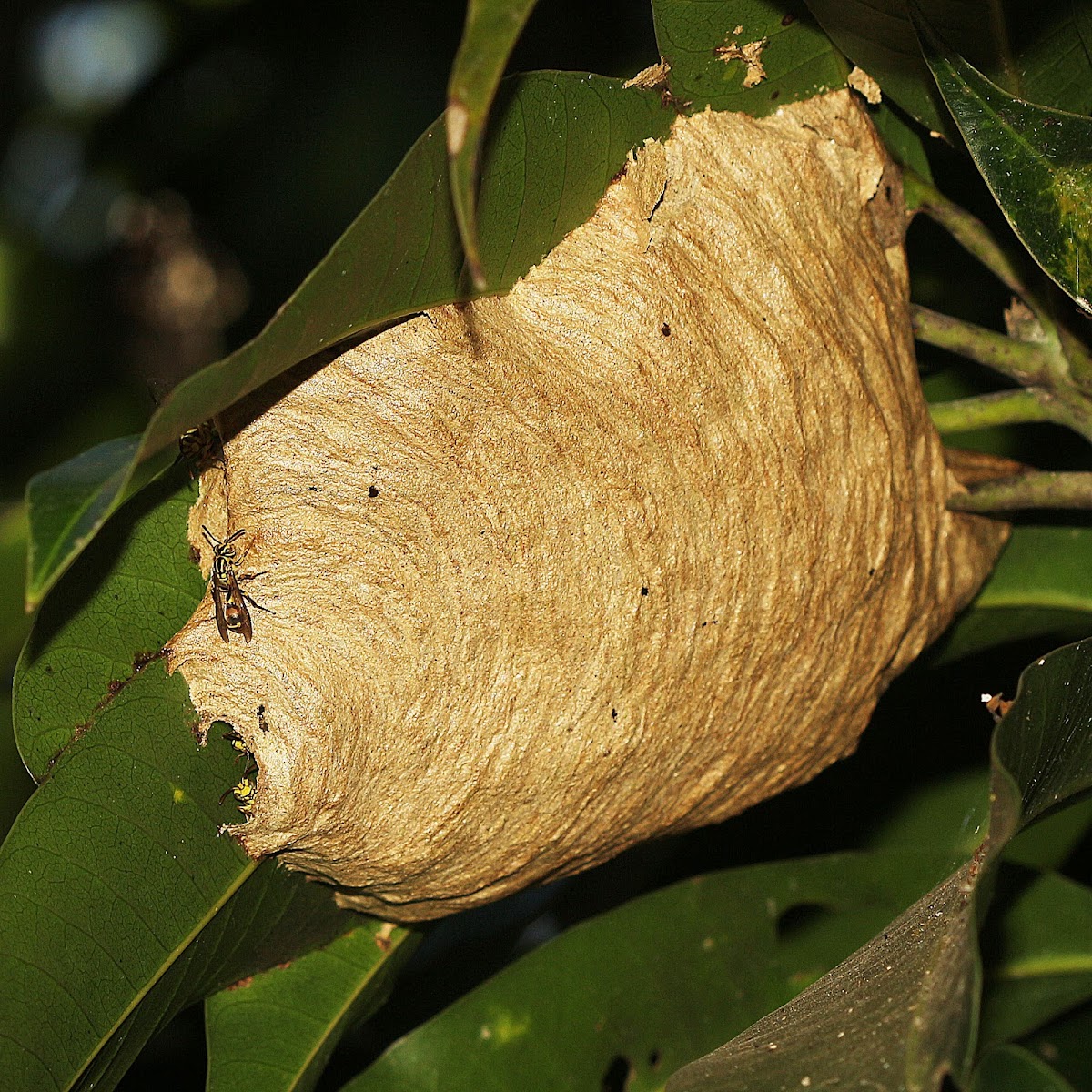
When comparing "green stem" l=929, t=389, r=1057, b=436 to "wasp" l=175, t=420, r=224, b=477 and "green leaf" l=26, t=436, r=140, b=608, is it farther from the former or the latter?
"green leaf" l=26, t=436, r=140, b=608

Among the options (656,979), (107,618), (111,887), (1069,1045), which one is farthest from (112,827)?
(1069,1045)

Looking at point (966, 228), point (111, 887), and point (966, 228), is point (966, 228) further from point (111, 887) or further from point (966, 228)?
point (111, 887)

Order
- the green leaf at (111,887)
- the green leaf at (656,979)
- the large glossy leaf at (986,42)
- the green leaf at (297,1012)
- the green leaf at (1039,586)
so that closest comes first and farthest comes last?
the green leaf at (111,887) < the large glossy leaf at (986,42) < the green leaf at (297,1012) < the green leaf at (656,979) < the green leaf at (1039,586)

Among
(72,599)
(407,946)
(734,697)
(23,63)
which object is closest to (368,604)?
(72,599)

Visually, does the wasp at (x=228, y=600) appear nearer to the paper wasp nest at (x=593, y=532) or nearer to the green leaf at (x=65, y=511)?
the paper wasp nest at (x=593, y=532)

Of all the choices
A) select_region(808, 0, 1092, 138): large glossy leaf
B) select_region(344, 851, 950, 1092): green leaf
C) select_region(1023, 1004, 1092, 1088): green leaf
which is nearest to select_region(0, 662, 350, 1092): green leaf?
select_region(344, 851, 950, 1092): green leaf

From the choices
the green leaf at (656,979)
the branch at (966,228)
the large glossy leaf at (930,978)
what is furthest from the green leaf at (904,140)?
the green leaf at (656,979)

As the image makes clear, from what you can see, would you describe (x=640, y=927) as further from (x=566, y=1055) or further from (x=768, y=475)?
(x=768, y=475)

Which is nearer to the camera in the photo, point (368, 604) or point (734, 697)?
point (368, 604)
